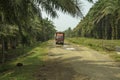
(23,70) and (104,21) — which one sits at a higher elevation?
(104,21)

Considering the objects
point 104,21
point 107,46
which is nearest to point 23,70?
point 107,46

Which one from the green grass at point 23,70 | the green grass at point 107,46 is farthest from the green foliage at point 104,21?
the green grass at point 23,70

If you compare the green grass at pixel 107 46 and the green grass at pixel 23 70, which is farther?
the green grass at pixel 107 46

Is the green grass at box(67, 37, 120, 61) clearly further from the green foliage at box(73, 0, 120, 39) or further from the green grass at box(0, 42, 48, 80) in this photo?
the green foliage at box(73, 0, 120, 39)

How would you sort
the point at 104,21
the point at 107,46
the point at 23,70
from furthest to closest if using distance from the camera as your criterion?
the point at 104,21 < the point at 107,46 < the point at 23,70

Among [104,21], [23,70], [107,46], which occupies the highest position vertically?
[104,21]

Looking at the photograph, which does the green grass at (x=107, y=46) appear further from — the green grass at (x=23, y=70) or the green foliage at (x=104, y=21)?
the green foliage at (x=104, y=21)

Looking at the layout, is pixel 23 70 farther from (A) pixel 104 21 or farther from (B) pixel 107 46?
(A) pixel 104 21

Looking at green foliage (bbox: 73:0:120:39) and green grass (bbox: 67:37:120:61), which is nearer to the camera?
green grass (bbox: 67:37:120:61)

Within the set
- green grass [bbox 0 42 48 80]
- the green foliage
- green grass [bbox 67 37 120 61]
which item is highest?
the green foliage

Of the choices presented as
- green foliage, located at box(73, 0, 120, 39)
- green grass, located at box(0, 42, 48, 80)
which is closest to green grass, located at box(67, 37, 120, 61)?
green grass, located at box(0, 42, 48, 80)

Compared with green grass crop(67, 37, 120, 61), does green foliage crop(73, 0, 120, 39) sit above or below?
above

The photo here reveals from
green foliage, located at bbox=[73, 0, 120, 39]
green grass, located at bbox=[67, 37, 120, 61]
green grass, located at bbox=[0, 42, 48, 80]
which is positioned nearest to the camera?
green grass, located at bbox=[0, 42, 48, 80]

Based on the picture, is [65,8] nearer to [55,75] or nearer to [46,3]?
[46,3]
